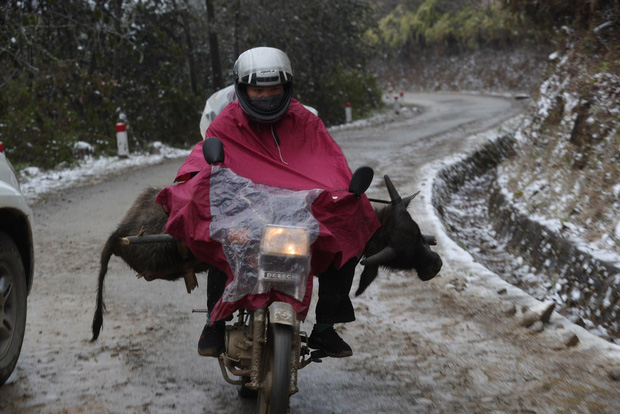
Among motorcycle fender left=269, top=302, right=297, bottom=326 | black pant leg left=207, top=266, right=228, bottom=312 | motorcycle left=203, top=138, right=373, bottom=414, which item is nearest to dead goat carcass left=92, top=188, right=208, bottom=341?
black pant leg left=207, top=266, right=228, bottom=312

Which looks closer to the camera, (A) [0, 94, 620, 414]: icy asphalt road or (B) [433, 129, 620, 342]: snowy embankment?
(A) [0, 94, 620, 414]: icy asphalt road

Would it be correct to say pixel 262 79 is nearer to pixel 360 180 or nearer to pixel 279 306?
pixel 360 180

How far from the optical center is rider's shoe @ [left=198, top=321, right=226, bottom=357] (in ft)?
12.9

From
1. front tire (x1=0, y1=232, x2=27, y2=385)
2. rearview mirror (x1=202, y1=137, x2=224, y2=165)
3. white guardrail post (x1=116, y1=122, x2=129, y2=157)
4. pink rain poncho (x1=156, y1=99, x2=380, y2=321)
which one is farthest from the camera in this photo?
white guardrail post (x1=116, y1=122, x2=129, y2=157)

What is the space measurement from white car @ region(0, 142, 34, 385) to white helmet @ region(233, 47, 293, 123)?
1.48 metres

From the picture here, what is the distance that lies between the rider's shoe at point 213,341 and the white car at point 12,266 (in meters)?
1.16

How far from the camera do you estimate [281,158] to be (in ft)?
13.5

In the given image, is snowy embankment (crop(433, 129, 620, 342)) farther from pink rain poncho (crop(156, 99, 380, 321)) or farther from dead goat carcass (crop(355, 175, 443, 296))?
pink rain poncho (crop(156, 99, 380, 321))

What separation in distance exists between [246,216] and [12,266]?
159 centimetres

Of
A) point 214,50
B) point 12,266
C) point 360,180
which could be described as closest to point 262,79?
point 360,180

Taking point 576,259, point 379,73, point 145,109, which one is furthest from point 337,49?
point 379,73

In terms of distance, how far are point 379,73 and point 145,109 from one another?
3871 centimetres

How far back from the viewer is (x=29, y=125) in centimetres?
1545

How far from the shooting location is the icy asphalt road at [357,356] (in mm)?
4371
